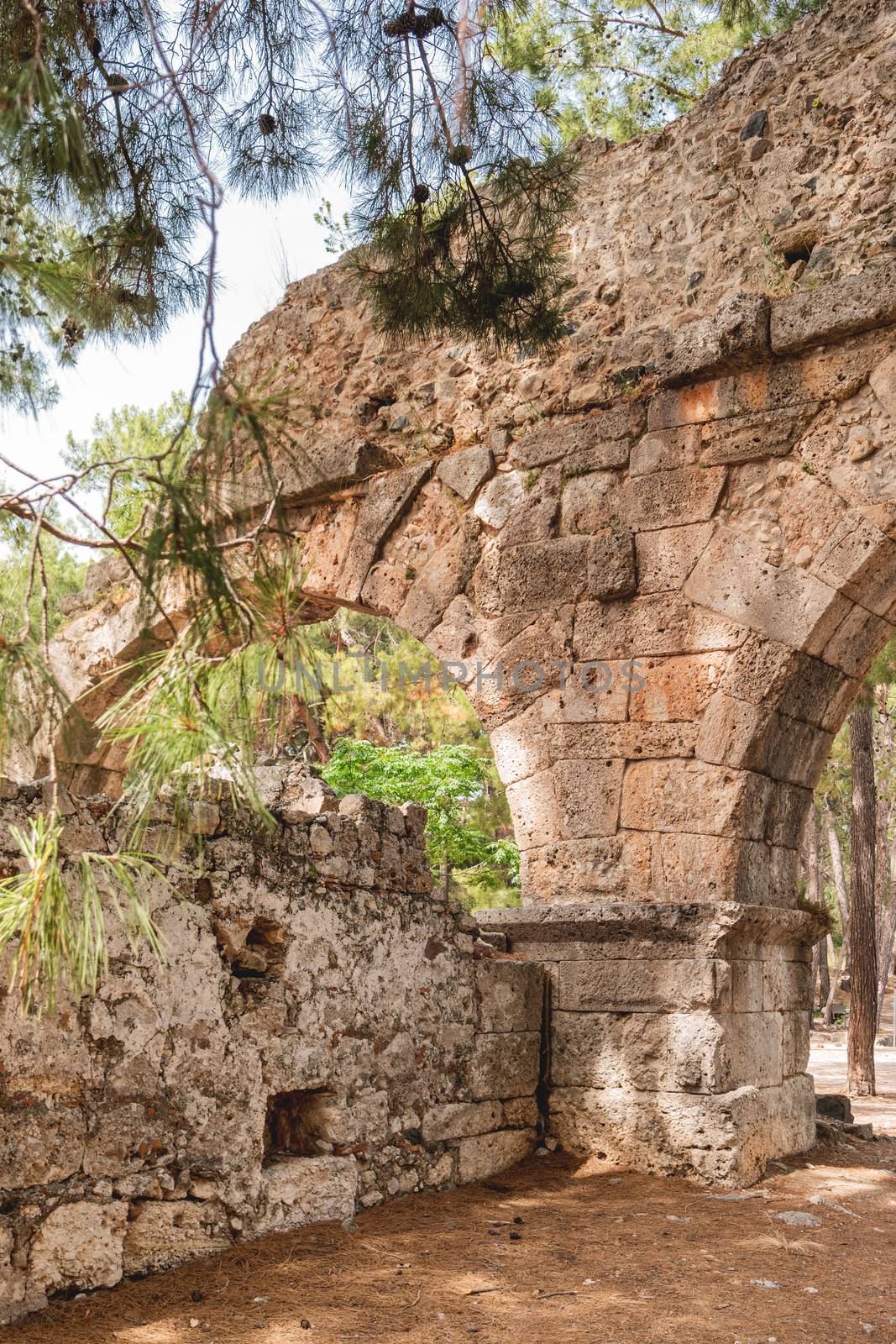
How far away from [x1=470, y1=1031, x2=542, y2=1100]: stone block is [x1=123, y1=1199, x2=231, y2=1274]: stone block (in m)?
1.25

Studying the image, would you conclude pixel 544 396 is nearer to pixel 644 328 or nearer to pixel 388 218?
pixel 644 328

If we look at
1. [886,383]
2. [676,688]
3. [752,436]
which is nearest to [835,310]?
[886,383]

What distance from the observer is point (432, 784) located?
9156 millimetres

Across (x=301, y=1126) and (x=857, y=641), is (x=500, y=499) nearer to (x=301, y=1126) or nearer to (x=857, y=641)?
(x=857, y=641)

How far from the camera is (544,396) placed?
17.9ft

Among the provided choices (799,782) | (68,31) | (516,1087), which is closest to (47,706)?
(68,31)

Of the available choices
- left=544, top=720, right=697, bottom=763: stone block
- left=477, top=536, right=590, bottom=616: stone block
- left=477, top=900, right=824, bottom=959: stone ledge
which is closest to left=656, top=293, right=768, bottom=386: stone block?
left=477, top=536, right=590, bottom=616: stone block

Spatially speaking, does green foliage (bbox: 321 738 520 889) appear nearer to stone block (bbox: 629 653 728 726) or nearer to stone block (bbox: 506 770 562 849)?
stone block (bbox: 506 770 562 849)

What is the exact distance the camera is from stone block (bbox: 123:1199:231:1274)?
9.55 feet

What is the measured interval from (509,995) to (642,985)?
19.7 inches

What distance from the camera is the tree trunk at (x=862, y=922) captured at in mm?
8852

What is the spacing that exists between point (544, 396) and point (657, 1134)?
3.16m

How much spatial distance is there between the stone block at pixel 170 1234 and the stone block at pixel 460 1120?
94cm

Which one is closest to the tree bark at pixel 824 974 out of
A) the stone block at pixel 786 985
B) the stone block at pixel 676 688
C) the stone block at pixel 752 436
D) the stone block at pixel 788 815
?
the stone block at pixel 786 985
